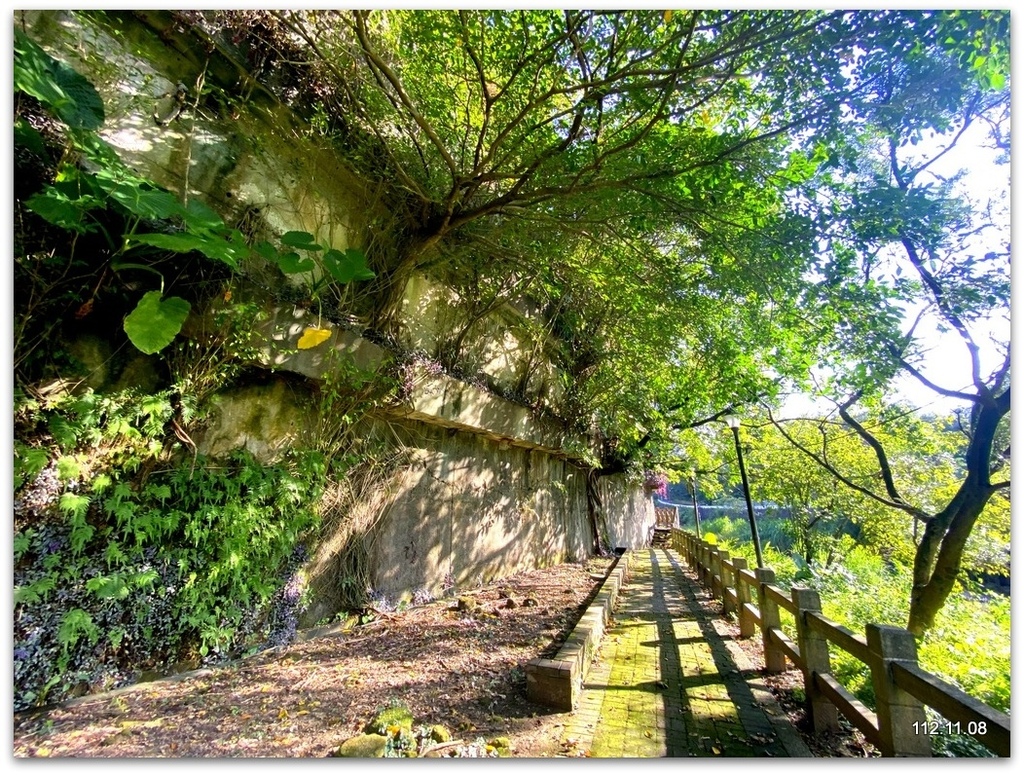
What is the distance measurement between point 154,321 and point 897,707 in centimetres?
403

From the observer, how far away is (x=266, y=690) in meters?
2.57

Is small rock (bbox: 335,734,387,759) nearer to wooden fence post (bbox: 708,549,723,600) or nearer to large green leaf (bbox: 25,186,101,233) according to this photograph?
large green leaf (bbox: 25,186,101,233)

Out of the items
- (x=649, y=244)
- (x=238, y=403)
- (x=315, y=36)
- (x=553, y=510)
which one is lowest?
(x=553, y=510)

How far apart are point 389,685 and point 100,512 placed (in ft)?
6.23

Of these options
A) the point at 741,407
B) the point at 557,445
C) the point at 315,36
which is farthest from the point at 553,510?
the point at 315,36

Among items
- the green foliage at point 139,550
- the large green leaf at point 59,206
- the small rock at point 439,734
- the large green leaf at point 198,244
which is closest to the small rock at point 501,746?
the small rock at point 439,734

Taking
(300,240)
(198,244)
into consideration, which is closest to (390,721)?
(198,244)

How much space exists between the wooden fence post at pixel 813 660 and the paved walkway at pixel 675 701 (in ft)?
0.60

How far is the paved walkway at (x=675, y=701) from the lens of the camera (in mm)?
2352

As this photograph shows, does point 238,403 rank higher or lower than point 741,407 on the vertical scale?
lower

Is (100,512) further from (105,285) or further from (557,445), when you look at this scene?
(557,445)

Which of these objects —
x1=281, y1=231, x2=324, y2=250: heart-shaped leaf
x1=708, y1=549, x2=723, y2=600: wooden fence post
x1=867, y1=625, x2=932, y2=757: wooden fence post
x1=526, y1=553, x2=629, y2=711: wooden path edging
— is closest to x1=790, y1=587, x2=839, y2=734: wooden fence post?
x1=867, y1=625, x2=932, y2=757: wooden fence post

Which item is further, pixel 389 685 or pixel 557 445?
pixel 557 445

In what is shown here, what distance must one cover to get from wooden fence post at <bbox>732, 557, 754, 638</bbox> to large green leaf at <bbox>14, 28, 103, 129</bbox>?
5.91 meters
